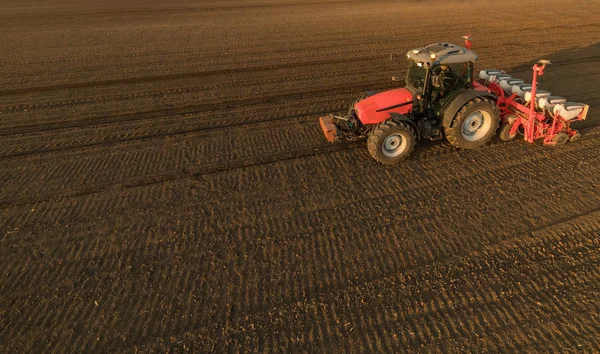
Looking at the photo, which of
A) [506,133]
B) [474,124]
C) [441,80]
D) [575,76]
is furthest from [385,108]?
[575,76]

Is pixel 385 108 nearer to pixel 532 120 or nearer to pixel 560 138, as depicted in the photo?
pixel 532 120

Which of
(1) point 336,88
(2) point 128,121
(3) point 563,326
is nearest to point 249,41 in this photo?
(1) point 336,88

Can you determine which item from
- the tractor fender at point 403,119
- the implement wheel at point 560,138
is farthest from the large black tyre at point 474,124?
the implement wheel at point 560,138

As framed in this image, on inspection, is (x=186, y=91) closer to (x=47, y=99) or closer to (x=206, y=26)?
(x=47, y=99)

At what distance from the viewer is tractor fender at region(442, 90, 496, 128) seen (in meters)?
6.25

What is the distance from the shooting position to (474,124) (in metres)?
6.78

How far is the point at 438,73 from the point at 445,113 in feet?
2.38

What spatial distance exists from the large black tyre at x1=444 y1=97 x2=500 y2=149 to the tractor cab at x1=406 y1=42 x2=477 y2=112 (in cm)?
41

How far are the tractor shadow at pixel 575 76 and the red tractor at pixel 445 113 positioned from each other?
1364mm

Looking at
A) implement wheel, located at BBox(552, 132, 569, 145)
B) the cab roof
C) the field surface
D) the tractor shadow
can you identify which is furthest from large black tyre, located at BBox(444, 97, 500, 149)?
the tractor shadow

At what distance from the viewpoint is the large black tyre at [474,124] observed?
629 cm

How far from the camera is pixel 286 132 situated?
792 centimetres

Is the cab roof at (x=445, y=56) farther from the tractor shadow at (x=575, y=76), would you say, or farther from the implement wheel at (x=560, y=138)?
the tractor shadow at (x=575, y=76)

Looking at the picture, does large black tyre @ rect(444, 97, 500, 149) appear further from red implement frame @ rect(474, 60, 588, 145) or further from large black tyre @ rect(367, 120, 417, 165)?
large black tyre @ rect(367, 120, 417, 165)
